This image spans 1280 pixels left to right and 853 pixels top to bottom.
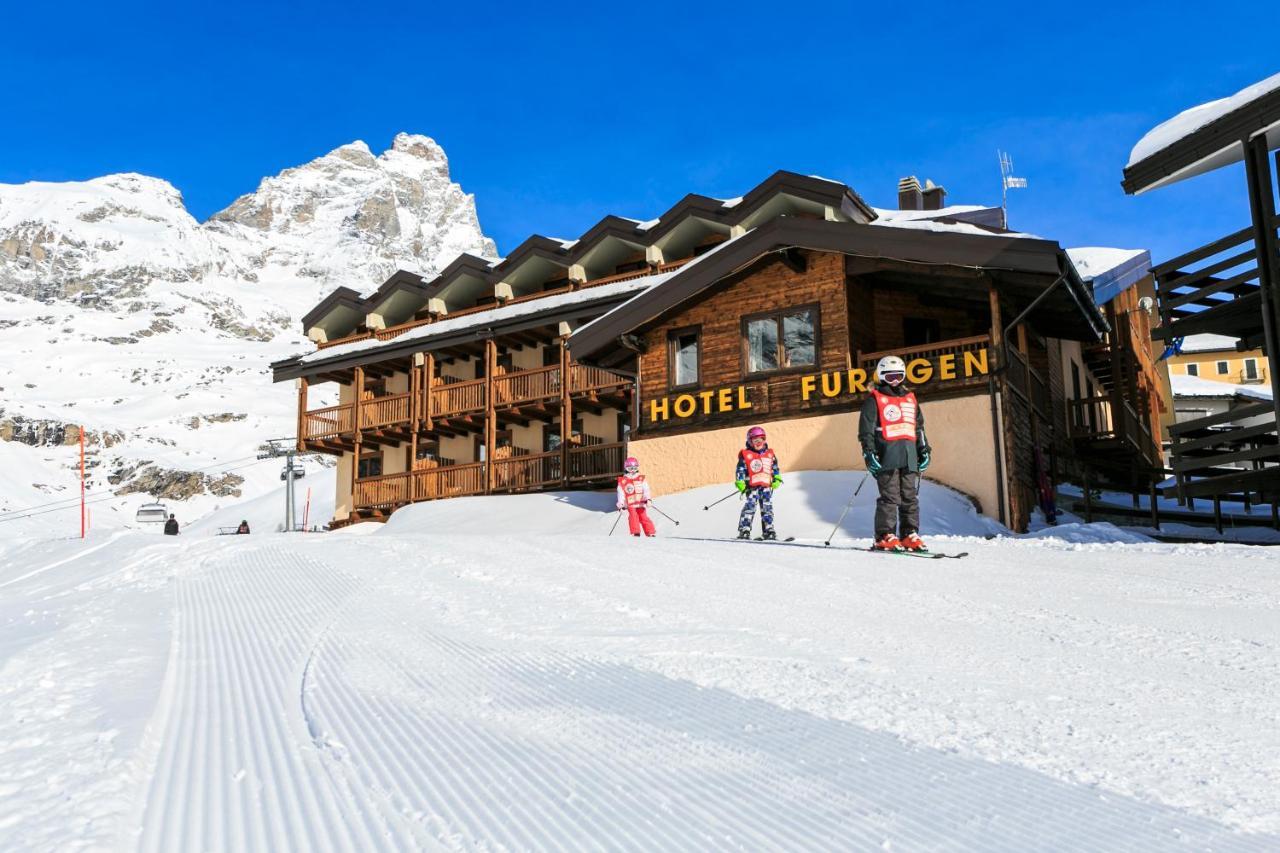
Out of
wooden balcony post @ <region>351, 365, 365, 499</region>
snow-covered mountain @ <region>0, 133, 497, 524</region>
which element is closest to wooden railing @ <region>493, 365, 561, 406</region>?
wooden balcony post @ <region>351, 365, 365, 499</region>

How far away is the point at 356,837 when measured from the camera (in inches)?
104

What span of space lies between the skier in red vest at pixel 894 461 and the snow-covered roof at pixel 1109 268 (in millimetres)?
11020

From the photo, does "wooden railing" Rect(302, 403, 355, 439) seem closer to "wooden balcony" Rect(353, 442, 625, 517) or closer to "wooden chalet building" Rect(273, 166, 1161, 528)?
"wooden chalet building" Rect(273, 166, 1161, 528)

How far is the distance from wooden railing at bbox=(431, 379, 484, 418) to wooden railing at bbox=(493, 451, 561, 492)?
1964 mm

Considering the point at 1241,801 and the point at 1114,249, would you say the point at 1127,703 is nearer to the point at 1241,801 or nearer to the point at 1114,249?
the point at 1241,801

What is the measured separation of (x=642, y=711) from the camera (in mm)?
4035

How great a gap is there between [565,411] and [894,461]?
1612cm

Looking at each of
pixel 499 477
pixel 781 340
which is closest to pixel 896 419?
pixel 781 340

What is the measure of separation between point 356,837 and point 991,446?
1478 cm

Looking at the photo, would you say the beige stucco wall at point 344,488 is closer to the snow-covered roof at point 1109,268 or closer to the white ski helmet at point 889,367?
the snow-covered roof at point 1109,268

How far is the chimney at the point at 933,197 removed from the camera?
29.9 meters

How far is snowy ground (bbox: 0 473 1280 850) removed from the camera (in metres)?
2.81

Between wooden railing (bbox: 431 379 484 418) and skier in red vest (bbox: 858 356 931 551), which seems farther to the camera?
wooden railing (bbox: 431 379 484 418)

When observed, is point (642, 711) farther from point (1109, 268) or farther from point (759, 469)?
point (1109, 268)
